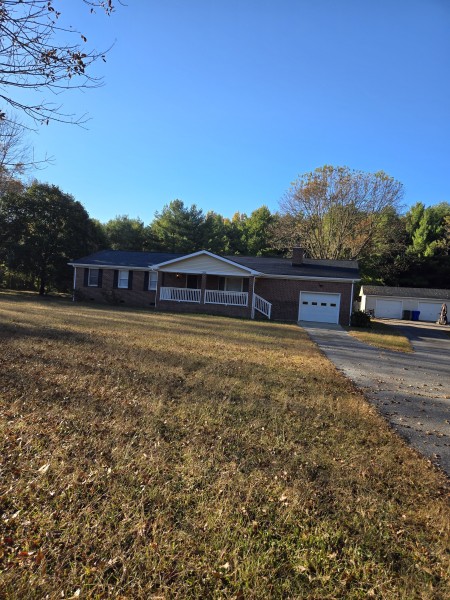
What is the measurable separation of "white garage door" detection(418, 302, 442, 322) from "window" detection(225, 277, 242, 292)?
2170 centimetres

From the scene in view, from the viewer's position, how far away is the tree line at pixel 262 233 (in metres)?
28.9

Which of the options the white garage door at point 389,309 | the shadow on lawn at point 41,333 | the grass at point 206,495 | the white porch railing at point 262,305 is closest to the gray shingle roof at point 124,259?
the white porch railing at point 262,305

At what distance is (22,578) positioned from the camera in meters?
2.02

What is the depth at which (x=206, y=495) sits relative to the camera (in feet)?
9.59

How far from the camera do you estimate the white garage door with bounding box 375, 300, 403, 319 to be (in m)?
35.1

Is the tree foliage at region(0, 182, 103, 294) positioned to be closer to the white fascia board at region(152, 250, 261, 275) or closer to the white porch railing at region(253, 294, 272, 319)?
the white fascia board at region(152, 250, 261, 275)

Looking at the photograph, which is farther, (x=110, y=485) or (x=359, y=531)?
(x=110, y=485)

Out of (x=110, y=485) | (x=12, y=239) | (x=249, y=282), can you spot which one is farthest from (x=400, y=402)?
(x=12, y=239)

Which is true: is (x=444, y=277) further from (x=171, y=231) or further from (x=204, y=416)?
(x=204, y=416)

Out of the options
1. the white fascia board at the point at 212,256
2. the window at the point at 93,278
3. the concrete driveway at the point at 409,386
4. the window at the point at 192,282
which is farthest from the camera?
the window at the point at 93,278

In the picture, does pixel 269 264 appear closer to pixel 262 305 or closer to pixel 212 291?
pixel 262 305

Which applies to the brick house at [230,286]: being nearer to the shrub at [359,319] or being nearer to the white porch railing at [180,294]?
the white porch railing at [180,294]

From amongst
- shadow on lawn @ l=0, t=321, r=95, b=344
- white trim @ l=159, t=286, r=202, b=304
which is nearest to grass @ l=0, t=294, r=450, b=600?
shadow on lawn @ l=0, t=321, r=95, b=344

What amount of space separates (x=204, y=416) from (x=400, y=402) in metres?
3.59
